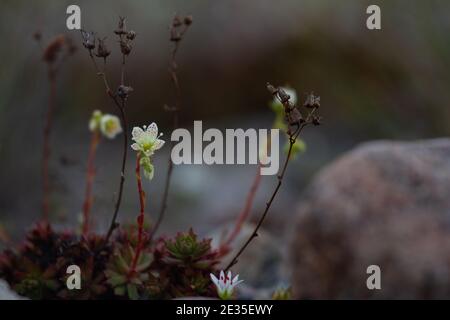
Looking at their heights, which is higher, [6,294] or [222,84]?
[222,84]

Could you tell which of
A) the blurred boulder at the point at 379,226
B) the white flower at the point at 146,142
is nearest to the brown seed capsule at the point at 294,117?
the white flower at the point at 146,142

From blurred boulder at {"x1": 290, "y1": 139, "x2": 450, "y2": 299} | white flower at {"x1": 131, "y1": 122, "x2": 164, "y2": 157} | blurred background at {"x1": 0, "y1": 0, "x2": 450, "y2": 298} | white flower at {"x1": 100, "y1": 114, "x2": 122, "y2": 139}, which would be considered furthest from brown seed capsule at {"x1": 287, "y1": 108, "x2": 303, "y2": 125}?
blurred background at {"x1": 0, "y1": 0, "x2": 450, "y2": 298}

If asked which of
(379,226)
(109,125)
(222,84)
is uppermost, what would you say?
(222,84)

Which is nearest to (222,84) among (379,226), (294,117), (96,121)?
(379,226)

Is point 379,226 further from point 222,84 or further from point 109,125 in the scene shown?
point 222,84

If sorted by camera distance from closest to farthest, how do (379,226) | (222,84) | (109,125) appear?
(109,125) → (379,226) → (222,84)

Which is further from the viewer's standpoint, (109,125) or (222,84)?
(222,84)

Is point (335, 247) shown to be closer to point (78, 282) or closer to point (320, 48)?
point (78, 282)
